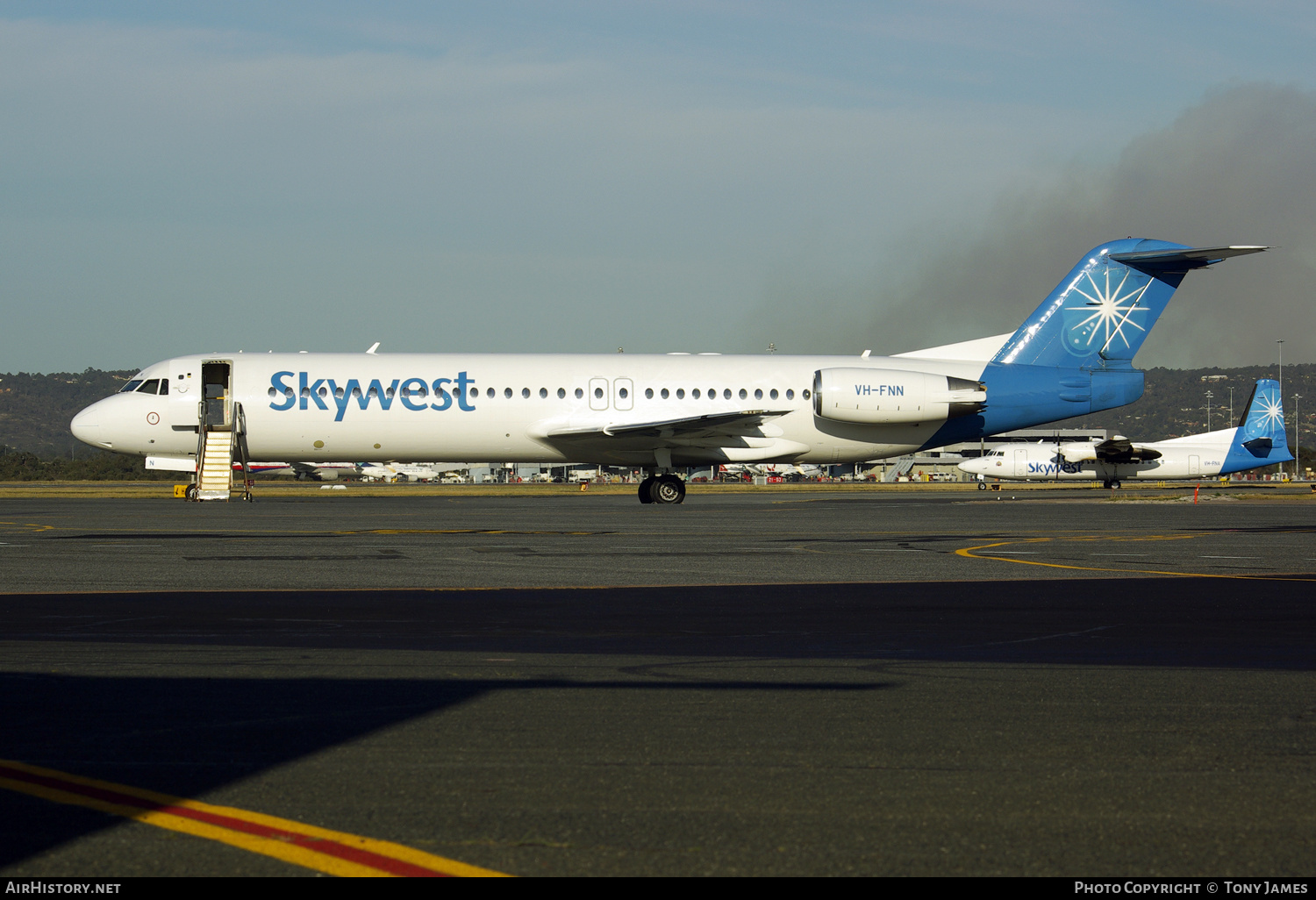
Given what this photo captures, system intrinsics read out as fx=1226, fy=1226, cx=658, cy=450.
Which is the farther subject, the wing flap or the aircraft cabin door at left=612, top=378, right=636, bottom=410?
the aircraft cabin door at left=612, top=378, right=636, bottom=410

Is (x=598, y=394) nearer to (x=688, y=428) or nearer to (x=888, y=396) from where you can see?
(x=688, y=428)

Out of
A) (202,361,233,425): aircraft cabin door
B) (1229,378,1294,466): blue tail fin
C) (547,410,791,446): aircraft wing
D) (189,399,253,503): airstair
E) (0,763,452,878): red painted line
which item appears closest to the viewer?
(0,763,452,878): red painted line

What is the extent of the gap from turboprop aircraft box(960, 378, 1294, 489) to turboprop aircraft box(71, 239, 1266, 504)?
24193 mm

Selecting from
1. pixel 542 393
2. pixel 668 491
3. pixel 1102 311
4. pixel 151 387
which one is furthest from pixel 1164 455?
pixel 151 387

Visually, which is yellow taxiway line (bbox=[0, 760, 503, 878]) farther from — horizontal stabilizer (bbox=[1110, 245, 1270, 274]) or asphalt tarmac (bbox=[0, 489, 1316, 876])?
horizontal stabilizer (bbox=[1110, 245, 1270, 274])

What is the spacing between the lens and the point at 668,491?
35.8m

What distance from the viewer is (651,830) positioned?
176 inches

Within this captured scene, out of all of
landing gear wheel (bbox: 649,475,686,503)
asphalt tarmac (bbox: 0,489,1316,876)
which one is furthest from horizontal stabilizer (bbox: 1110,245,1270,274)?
asphalt tarmac (bbox: 0,489,1316,876)

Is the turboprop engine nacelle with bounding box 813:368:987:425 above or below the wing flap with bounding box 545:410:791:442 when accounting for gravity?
above

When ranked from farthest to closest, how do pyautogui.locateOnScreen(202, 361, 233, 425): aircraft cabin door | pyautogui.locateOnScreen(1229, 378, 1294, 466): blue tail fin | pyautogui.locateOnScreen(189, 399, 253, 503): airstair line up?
pyautogui.locateOnScreen(1229, 378, 1294, 466): blue tail fin < pyautogui.locateOnScreen(202, 361, 233, 425): aircraft cabin door < pyautogui.locateOnScreen(189, 399, 253, 503): airstair

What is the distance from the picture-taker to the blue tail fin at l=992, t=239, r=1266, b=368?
125 feet

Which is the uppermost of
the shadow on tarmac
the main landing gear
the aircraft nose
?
the aircraft nose

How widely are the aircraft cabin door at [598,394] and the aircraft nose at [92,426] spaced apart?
14262 millimetres

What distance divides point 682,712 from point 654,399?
30.6m
